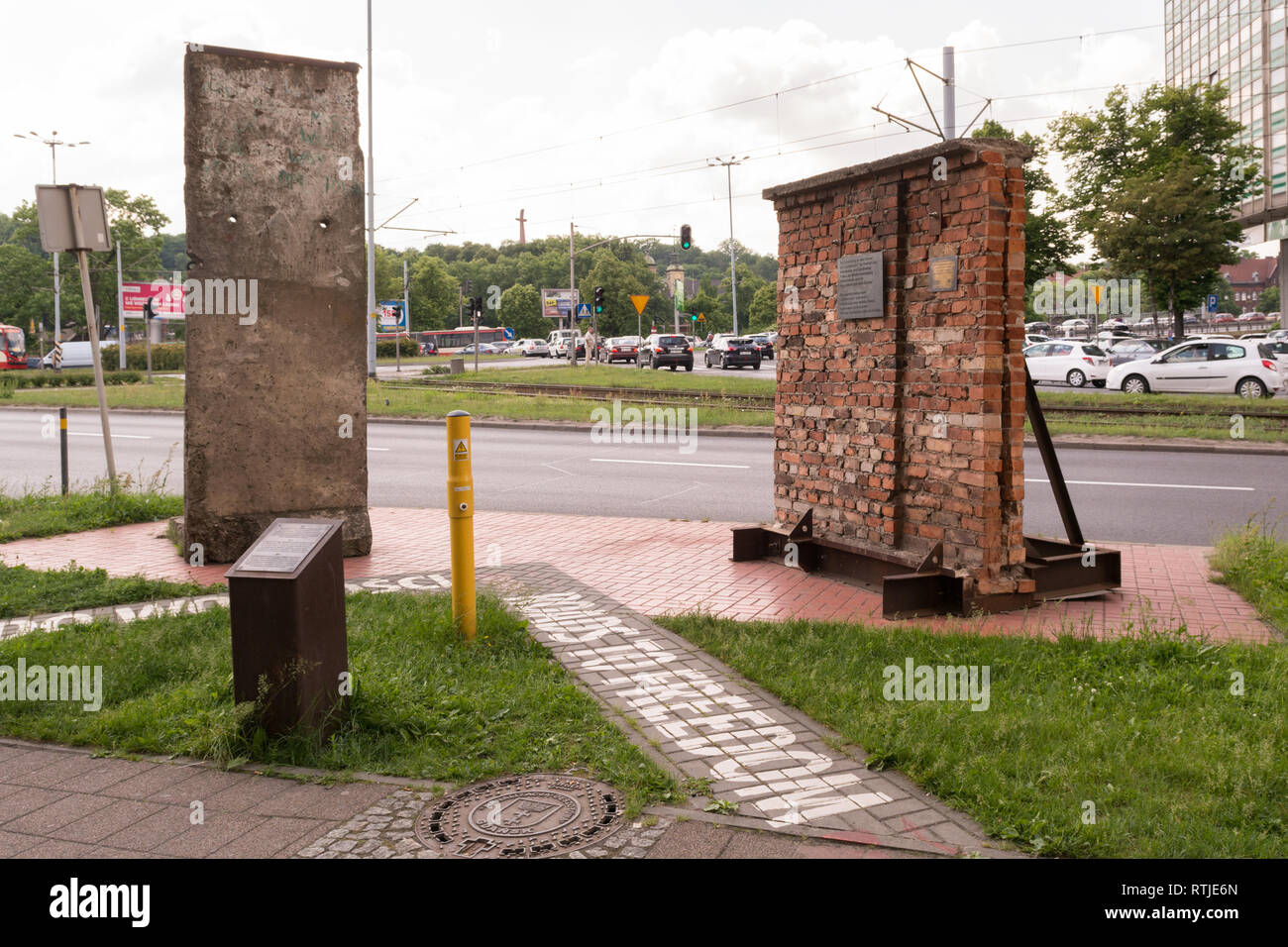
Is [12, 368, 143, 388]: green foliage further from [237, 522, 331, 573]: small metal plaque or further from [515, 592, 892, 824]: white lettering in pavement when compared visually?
[237, 522, 331, 573]: small metal plaque

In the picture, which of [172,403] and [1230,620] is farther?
[172,403]

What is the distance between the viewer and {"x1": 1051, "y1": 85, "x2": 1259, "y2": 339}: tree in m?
37.8

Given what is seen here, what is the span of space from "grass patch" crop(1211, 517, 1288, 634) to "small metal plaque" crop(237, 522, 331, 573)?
17.4 ft

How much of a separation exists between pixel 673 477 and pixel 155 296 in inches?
2455

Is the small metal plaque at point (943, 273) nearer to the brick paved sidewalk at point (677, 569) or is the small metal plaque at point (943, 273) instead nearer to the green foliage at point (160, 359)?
the brick paved sidewalk at point (677, 569)

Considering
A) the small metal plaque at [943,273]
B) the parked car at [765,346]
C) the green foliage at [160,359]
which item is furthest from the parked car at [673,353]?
the small metal plaque at [943,273]

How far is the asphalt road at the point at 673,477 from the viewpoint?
1116cm

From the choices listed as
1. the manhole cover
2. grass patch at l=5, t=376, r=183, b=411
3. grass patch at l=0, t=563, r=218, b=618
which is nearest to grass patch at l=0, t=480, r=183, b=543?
grass patch at l=0, t=563, r=218, b=618

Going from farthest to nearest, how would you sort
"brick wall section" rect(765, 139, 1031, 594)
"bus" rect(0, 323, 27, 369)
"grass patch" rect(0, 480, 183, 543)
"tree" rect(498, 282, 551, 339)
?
"tree" rect(498, 282, 551, 339)
"bus" rect(0, 323, 27, 369)
"grass patch" rect(0, 480, 183, 543)
"brick wall section" rect(765, 139, 1031, 594)

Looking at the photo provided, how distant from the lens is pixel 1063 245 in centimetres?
4238

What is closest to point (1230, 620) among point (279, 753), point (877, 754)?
point (877, 754)

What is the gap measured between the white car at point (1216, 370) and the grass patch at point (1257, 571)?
19.2 meters

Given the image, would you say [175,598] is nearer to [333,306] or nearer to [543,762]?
[333,306]
